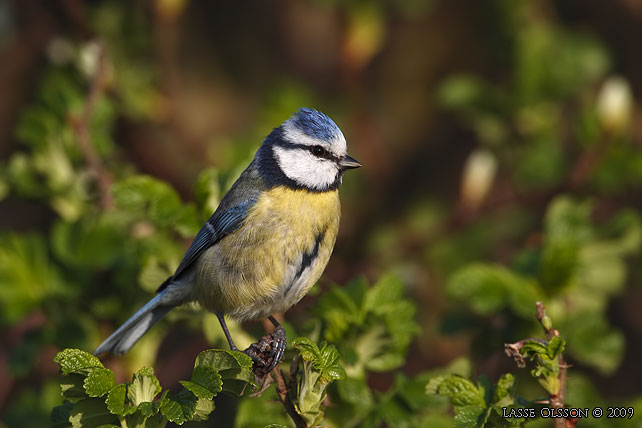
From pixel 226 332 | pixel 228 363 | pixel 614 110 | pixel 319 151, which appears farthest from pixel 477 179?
pixel 228 363

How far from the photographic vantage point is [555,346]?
5.39ft

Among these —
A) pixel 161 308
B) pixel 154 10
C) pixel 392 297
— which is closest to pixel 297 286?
pixel 392 297

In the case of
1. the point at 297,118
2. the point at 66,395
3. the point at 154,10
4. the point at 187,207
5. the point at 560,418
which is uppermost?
the point at 154,10

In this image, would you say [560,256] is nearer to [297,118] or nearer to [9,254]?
[297,118]

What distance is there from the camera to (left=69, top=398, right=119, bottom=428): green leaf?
1.66 m

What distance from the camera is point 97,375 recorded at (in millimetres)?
1615

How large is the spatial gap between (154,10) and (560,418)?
8.81 feet

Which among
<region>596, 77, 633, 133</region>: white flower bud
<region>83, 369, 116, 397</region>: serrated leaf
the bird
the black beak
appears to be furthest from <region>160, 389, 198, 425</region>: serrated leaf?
<region>596, 77, 633, 133</region>: white flower bud

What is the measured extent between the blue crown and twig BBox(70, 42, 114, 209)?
82 centimetres

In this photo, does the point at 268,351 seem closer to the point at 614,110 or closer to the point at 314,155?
the point at 314,155

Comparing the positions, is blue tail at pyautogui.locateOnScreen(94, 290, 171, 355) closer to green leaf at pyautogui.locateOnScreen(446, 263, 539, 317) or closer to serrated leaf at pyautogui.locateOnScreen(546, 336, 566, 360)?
green leaf at pyautogui.locateOnScreen(446, 263, 539, 317)

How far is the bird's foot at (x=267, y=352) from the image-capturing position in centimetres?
200

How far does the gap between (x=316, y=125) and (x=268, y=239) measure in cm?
46

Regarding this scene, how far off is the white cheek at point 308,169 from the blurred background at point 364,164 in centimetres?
24
